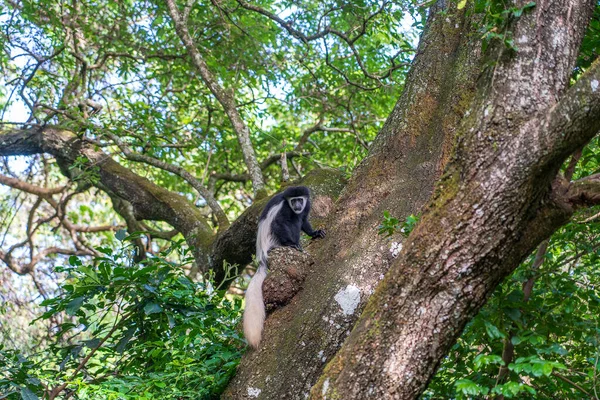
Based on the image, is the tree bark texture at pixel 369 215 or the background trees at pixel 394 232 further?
the tree bark texture at pixel 369 215

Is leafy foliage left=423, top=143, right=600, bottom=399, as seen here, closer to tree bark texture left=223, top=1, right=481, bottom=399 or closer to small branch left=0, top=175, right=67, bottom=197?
tree bark texture left=223, top=1, right=481, bottom=399

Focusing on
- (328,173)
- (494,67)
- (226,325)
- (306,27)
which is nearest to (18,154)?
(306,27)

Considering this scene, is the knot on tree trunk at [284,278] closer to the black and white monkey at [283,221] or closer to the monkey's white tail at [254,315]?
the monkey's white tail at [254,315]

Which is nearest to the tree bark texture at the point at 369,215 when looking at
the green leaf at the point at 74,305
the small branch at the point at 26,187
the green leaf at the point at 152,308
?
the green leaf at the point at 152,308

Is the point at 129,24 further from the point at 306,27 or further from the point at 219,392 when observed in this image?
the point at 219,392

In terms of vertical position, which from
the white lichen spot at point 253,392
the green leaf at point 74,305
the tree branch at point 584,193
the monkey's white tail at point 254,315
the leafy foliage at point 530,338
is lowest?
the leafy foliage at point 530,338

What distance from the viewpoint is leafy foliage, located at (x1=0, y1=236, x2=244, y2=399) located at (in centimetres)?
291

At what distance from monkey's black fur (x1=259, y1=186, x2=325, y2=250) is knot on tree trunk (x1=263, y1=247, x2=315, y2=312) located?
5.32ft

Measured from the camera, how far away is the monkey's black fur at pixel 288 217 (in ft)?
15.2

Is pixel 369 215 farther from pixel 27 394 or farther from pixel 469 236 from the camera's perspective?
pixel 27 394

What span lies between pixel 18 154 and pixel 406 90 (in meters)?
4.71

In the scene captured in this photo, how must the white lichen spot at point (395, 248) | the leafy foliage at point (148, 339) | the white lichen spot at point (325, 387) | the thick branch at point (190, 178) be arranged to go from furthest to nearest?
the thick branch at point (190, 178)
the leafy foliage at point (148, 339)
the white lichen spot at point (395, 248)
the white lichen spot at point (325, 387)

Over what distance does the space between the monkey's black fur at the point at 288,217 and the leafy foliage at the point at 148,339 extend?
3.59ft

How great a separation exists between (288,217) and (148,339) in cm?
161
